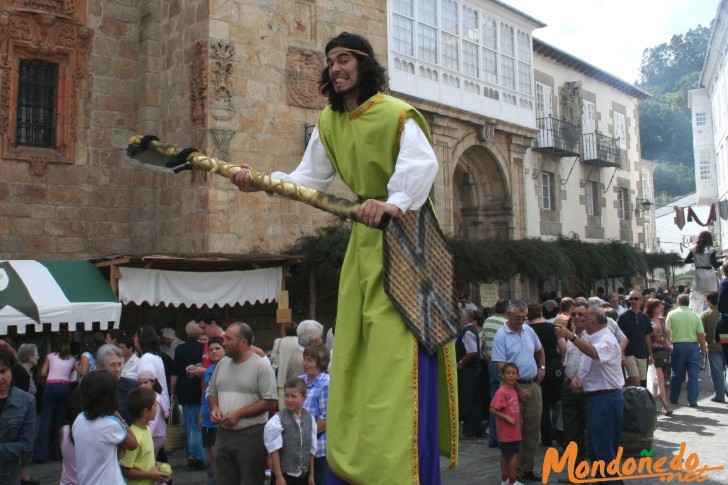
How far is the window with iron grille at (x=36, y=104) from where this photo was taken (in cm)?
1413

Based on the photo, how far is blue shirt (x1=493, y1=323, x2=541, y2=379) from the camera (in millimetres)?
7961

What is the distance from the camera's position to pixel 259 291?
12.8m

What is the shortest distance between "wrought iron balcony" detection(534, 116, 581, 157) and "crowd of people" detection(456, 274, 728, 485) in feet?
42.1

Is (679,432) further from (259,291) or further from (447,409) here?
(447,409)

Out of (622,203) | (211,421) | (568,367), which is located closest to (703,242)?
(568,367)

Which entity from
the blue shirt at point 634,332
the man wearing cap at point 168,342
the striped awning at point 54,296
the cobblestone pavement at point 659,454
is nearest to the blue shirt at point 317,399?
the cobblestone pavement at point 659,454

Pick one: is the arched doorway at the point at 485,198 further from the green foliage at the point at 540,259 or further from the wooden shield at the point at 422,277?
the wooden shield at the point at 422,277

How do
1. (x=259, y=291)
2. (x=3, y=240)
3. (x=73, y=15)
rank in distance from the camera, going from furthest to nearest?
(x=73, y=15) → (x=3, y=240) → (x=259, y=291)

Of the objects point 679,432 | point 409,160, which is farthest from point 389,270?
point 679,432

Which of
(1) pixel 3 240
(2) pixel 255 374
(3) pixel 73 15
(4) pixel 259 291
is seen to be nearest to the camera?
(2) pixel 255 374

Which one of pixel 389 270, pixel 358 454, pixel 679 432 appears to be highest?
pixel 389 270

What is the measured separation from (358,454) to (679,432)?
7.87 metres

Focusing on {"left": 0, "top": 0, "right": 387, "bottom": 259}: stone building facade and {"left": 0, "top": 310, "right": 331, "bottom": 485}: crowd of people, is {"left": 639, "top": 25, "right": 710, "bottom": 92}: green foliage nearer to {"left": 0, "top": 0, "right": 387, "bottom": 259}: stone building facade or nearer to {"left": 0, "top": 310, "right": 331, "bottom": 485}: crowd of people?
{"left": 0, "top": 0, "right": 387, "bottom": 259}: stone building facade

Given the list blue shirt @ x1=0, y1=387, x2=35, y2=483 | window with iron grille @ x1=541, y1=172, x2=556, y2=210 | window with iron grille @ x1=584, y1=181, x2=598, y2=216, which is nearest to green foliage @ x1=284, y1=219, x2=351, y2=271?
blue shirt @ x1=0, y1=387, x2=35, y2=483
